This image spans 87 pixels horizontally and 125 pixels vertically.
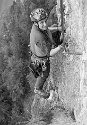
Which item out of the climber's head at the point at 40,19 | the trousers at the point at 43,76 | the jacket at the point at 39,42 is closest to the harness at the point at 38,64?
the trousers at the point at 43,76

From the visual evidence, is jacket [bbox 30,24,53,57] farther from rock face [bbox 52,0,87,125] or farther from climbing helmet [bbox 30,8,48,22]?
rock face [bbox 52,0,87,125]

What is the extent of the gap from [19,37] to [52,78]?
1383 cm

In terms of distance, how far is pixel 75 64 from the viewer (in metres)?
5.84

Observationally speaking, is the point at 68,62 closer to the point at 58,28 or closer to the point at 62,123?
the point at 58,28

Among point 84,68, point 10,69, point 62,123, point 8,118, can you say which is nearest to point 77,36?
point 84,68

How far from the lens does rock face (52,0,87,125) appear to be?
4.87m

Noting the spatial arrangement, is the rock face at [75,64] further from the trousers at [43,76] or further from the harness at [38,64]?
the harness at [38,64]

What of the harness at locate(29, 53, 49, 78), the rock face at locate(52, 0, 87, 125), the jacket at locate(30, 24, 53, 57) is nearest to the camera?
the rock face at locate(52, 0, 87, 125)

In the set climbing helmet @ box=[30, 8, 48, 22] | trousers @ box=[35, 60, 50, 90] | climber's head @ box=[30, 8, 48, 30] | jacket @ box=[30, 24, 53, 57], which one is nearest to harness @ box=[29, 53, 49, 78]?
trousers @ box=[35, 60, 50, 90]

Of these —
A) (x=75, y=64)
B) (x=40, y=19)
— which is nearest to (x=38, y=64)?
(x=75, y=64)

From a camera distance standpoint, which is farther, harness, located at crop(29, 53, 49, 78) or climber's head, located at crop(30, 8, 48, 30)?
harness, located at crop(29, 53, 49, 78)

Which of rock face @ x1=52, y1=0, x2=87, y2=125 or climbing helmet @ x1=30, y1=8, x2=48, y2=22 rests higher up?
climbing helmet @ x1=30, y1=8, x2=48, y2=22

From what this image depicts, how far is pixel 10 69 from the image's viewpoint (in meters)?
22.5

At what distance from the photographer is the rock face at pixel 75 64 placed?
487 centimetres
